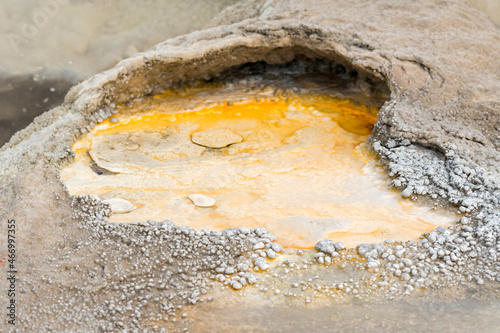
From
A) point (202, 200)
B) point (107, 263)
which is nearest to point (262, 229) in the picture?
point (202, 200)

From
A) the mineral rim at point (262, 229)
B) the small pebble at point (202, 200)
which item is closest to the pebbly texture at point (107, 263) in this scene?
the mineral rim at point (262, 229)

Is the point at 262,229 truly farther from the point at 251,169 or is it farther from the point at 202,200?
the point at 251,169

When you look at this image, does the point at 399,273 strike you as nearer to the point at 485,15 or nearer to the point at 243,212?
the point at 243,212

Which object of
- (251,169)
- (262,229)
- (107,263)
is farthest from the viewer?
(251,169)

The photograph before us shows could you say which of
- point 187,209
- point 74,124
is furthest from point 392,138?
point 74,124

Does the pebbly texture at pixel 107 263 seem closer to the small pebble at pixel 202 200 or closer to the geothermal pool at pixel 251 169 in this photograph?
the geothermal pool at pixel 251 169

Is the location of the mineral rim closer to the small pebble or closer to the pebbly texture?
the pebbly texture
